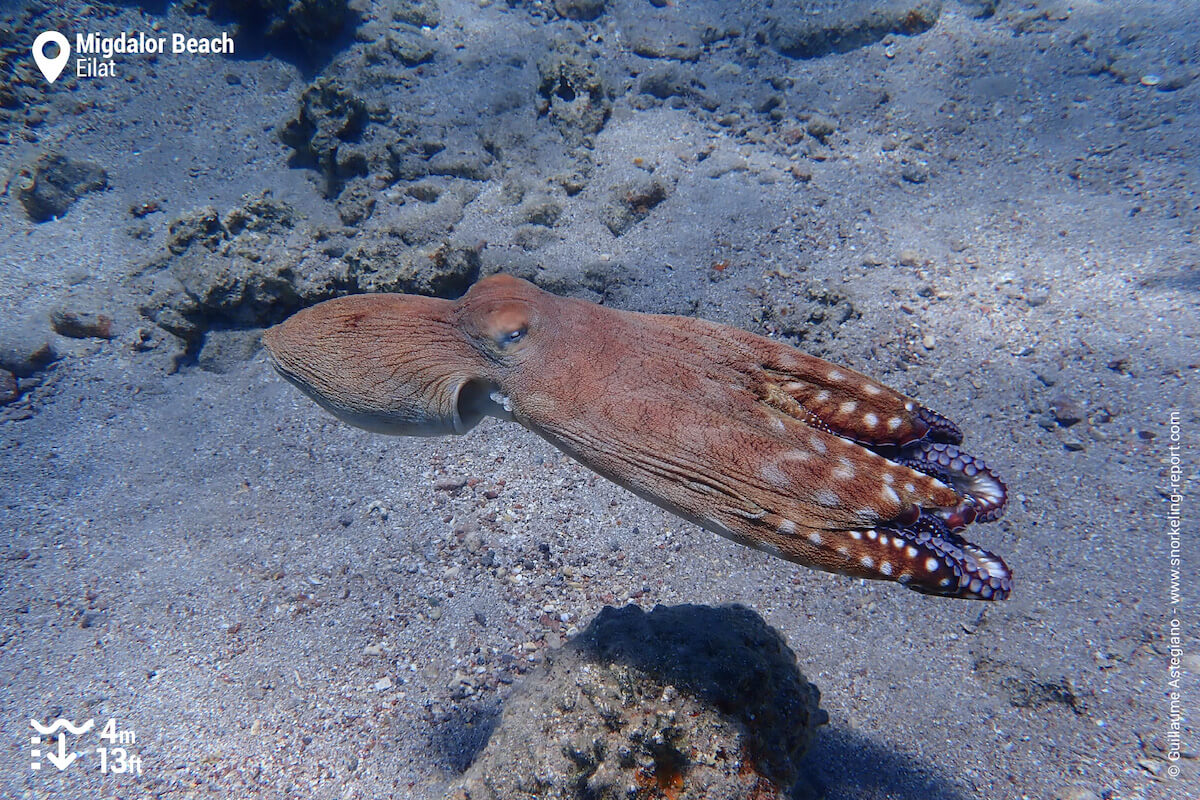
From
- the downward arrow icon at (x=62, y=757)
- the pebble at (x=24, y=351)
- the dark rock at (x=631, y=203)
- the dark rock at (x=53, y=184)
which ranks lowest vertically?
the downward arrow icon at (x=62, y=757)

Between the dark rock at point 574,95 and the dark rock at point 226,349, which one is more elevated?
the dark rock at point 574,95

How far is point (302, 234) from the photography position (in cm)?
583

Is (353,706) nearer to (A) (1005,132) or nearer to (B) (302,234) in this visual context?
(B) (302,234)

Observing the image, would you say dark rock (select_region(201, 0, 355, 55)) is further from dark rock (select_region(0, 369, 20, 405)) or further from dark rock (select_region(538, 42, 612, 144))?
dark rock (select_region(0, 369, 20, 405))

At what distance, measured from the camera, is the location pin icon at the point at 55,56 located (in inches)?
333

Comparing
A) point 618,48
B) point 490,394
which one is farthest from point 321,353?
point 618,48

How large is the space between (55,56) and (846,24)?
13.1m

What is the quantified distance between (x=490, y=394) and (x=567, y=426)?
526 mm

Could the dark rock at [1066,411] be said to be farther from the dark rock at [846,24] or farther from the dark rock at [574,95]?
the dark rock at [846,24]

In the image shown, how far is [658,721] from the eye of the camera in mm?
2400

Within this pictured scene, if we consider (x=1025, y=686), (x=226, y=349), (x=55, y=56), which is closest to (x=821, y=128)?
(x=1025, y=686)

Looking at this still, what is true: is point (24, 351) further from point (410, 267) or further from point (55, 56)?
point (55, 56)

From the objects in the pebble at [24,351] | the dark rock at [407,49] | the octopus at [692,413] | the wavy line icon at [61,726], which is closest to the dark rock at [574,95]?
the dark rock at [407,49]

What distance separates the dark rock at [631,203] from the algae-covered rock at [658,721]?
4.32m
